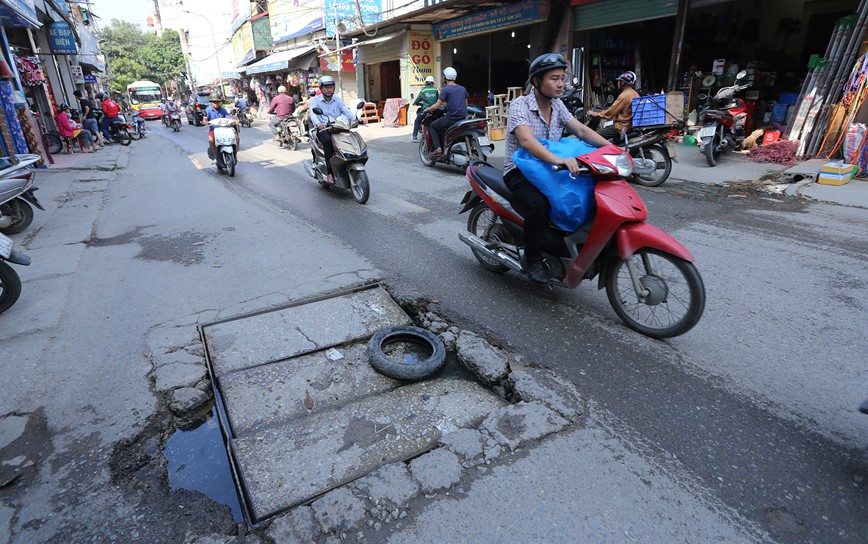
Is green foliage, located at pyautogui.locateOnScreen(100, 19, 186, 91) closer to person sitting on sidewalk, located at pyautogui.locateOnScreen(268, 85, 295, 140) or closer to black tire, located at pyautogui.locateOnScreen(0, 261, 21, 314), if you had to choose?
person sitting on sidewalk, located at pyautogui.locateOnScreen(268, 85, 295, 140)

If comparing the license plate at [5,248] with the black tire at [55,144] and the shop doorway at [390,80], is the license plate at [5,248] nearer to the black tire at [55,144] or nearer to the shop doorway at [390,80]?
the black tire at [55,144]

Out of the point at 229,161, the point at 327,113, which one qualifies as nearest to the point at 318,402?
the point at 327,113

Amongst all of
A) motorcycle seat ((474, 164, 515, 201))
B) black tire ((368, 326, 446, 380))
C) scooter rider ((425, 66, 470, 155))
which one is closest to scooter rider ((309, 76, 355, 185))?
scooter rider ((425, 66, 470, 155))

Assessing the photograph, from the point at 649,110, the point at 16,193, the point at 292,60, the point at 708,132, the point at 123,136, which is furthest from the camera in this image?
the point at 292,60

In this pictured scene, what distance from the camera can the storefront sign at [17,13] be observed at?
1041 centimetres

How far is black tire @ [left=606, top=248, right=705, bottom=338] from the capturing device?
2992 mm

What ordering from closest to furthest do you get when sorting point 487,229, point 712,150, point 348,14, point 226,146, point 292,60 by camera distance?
point 487,229 → point 712,150 → point 226,146 → point 348,14 → point 292,60

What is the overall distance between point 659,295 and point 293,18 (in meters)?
32.6

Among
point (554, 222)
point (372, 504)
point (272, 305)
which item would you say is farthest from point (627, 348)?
point (272, 305)

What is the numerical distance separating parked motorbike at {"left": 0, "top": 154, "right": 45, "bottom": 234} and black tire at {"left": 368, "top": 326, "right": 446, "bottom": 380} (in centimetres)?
474

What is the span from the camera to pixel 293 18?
29859mm

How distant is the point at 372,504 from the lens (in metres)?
2.08

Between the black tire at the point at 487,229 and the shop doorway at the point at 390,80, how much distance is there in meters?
22.2

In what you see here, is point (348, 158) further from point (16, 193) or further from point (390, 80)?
point (390, 80)
